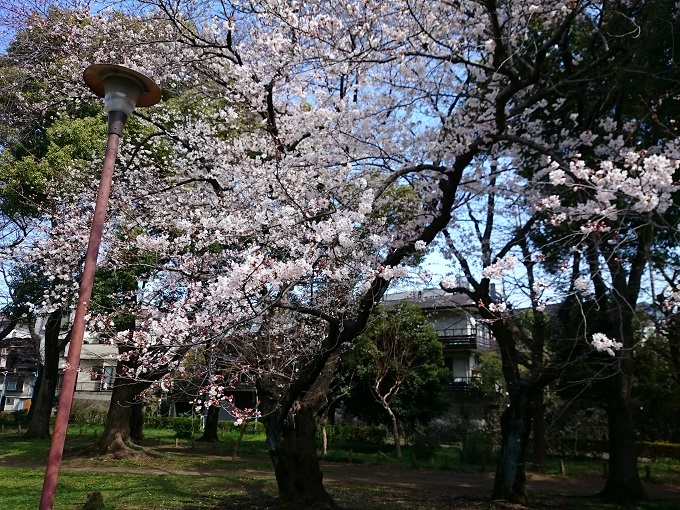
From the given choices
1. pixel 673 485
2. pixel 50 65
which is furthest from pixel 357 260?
pixel 673 485

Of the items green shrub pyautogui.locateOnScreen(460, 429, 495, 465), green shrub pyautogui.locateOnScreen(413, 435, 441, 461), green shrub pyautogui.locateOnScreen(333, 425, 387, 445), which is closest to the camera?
green shrub pyautogui.locateOnScreen(460, 429, 495, 465)

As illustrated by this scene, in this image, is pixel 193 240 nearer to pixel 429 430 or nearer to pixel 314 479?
pixel 314 479

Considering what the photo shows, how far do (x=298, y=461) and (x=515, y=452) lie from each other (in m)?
3.43

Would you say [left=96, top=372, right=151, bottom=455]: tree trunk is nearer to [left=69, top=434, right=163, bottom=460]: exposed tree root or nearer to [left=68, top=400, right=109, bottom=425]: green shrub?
[left=69, top=434, right=163, bottom=460]: exposed tree root

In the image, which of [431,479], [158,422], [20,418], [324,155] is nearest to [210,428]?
[158,422]

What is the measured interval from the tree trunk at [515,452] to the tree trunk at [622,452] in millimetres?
2298

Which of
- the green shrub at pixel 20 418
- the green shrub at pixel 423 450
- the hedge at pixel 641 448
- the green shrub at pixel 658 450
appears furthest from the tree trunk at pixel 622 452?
the green shrub at pixel 20 418

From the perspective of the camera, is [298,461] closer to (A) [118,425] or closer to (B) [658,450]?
(A) [118,425]

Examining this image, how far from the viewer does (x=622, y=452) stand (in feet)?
31.3

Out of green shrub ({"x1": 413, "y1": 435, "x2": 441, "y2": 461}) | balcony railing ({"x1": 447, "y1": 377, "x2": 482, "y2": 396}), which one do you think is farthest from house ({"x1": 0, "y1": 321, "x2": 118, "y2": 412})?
green shrub ({"x1": 413, "y1": 435, "x2": 441, "y2": 461})

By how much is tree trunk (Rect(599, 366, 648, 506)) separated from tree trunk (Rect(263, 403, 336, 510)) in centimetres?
549

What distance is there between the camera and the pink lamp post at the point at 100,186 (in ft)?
10.6

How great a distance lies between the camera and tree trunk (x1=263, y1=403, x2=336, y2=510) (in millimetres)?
6859

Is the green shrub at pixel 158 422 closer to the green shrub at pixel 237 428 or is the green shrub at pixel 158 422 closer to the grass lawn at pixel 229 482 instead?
the green shrub at pixel 237 428
